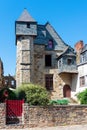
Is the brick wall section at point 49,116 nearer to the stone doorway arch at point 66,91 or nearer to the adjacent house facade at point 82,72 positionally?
the adjacent house facade at point 82,72

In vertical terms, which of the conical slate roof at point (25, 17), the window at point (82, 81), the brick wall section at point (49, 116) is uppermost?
the conical slate roof at point (25, 17)

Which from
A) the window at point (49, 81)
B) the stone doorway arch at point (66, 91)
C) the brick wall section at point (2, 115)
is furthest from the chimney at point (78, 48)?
the brick wall section at point (2, 115)

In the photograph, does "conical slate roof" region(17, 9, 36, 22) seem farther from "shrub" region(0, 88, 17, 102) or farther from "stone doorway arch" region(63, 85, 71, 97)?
"shrub" region(0, 88, 17, 102)

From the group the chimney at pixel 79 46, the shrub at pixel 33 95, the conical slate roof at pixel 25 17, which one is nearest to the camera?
the shrub at pixel 33 95

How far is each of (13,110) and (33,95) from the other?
344 centimetres

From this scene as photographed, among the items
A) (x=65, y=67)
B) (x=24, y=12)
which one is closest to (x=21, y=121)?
(x=65, y=67)

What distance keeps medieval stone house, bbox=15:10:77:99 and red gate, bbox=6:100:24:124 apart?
16701 mm

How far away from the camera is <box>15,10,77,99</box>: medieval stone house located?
130 feet

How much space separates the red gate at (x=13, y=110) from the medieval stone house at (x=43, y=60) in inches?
658

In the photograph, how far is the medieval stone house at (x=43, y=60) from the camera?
39.6 m

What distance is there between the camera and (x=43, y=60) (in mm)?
41750

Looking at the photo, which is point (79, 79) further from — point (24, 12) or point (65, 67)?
point (24, 12)

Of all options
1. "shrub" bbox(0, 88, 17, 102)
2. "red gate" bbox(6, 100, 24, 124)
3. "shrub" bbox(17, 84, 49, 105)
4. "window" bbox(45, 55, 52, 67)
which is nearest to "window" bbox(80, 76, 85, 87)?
"window" bbox(45, 55, 52, 67)

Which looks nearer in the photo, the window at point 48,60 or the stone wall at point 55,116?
the stone wall at point 55,116
